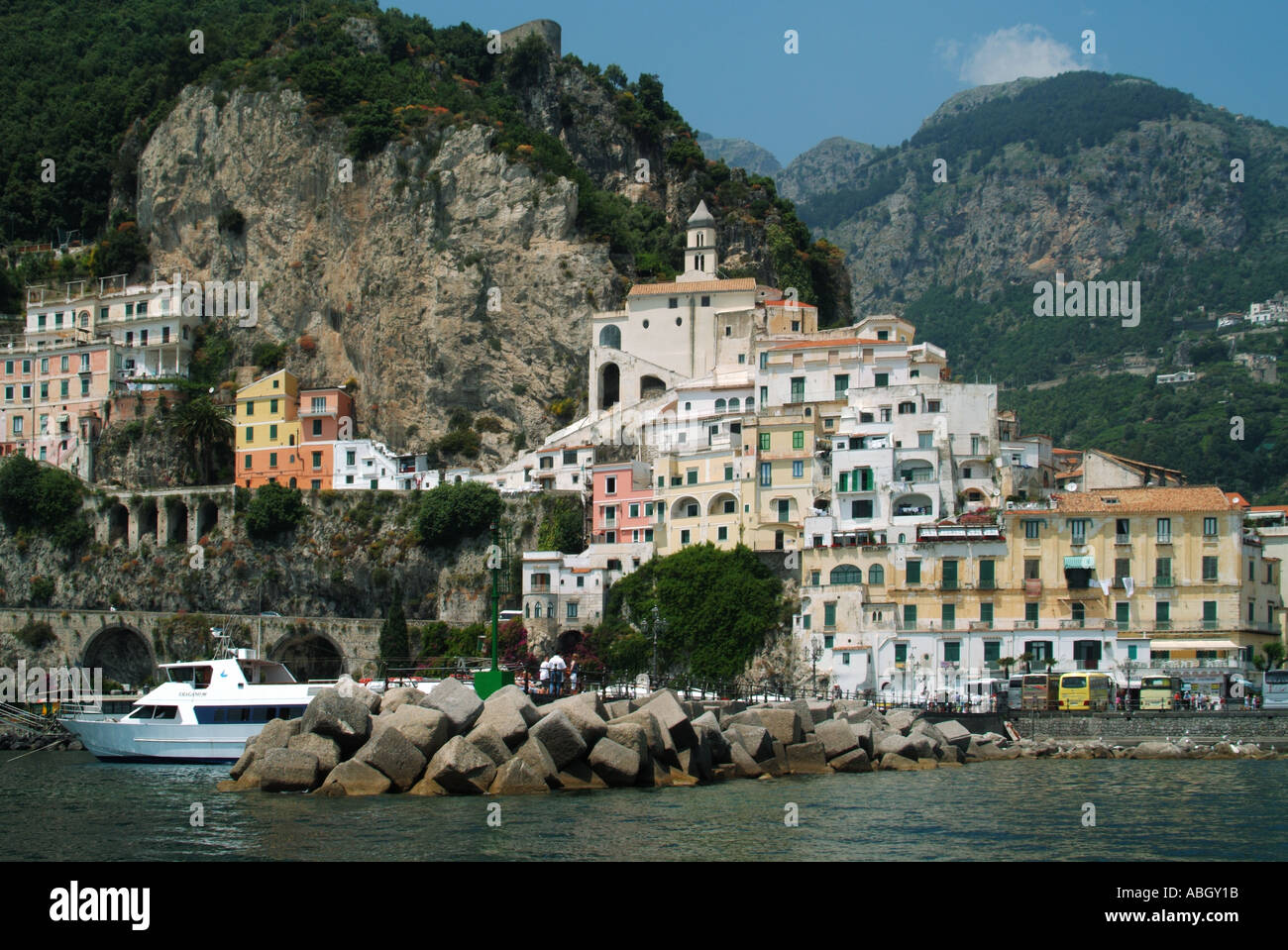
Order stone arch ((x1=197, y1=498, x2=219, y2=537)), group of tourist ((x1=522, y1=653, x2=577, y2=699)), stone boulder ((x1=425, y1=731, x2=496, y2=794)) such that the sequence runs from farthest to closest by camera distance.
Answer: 1. stone arch ((x1=197, y1=498, x2=219, y2=537))
2. group of tourist ((x1=522, y1=653, x2=577, y2=699))
3. stone boulder ((x1=425, y1=731, x2=496, y2=794))

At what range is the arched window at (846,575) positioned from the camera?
204 ft

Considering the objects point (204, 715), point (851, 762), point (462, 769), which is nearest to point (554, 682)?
point (204, 715)

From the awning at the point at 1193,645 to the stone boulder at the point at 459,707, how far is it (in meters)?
30.4

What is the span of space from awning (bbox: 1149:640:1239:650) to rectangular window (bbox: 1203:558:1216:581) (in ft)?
7.58

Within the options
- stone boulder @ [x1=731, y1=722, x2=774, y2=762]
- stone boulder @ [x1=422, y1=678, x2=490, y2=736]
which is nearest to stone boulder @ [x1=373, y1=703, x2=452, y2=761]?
stone boulder @ [x1=422, y1=678, x2=490, y2=736]

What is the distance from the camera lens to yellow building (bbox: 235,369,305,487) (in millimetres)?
80938

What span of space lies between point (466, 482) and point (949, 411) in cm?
2193

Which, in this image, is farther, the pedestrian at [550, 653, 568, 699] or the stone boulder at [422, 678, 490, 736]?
the pedestrian at [550, 653, 568, 699]

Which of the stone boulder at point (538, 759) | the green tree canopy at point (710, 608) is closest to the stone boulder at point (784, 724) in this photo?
the stone boulder at point (538, 759)

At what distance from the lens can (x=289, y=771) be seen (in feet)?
114

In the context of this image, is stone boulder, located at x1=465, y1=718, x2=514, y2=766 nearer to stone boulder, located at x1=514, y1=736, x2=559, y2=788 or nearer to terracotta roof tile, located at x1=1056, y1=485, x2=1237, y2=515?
stone boulder, located at x1=514, y1=736, x2=559, y2=788

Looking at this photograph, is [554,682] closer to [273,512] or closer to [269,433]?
[273,512]
